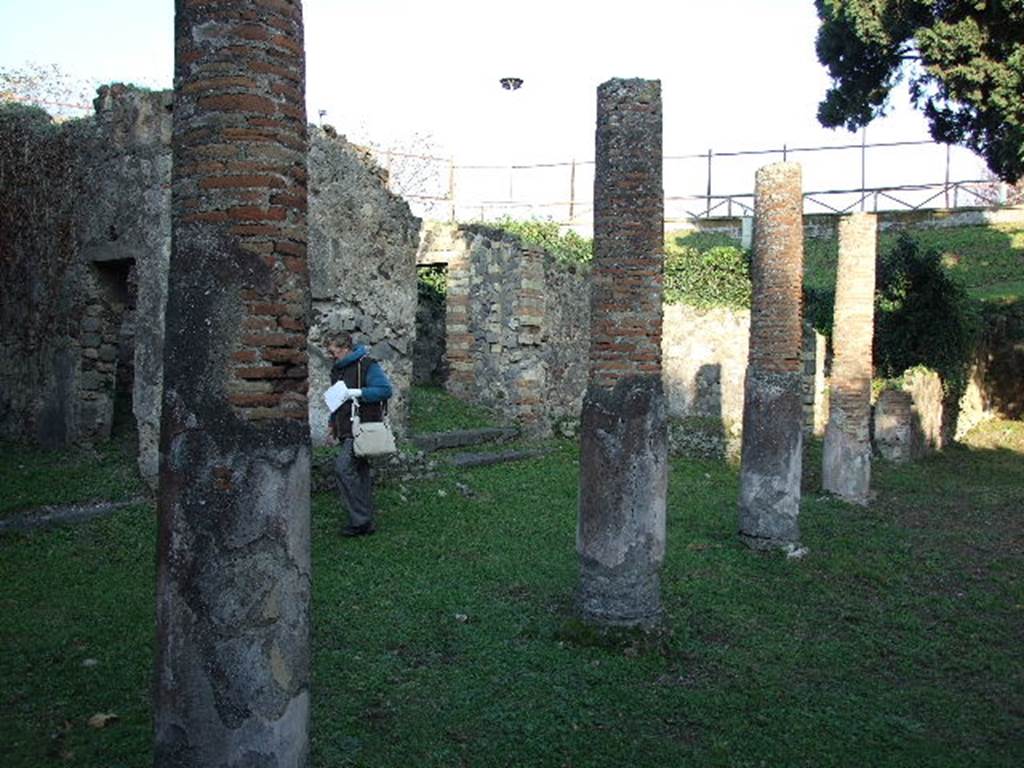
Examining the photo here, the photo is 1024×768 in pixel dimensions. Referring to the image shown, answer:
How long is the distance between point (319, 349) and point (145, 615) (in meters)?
5.00

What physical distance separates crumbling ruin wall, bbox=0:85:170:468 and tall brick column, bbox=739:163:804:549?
6.22m

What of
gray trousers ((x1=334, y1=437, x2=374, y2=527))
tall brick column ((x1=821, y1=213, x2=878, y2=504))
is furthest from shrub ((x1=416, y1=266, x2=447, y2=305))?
gray trousers ((x1=334, y1=437, x2=374, y2=527))

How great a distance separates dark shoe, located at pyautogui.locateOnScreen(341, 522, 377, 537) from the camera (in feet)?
26.0

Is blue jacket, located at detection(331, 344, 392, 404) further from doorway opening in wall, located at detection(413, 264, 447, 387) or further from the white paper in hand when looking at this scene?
doorway opening in wall, located at detection(413, 264, 447, 387)

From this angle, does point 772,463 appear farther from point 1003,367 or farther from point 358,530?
point 1003,367

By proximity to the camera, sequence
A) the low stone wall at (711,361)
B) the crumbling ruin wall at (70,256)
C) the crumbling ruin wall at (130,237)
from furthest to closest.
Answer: the low stone wall at (711,361), the crumbling ruin wall at (70,256), the crumbling ruin wall at (130,237)

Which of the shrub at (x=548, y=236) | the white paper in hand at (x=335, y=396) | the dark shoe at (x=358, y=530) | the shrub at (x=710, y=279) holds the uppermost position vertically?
the shrub at (x=548, y=236)

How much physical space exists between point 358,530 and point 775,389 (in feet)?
14.0

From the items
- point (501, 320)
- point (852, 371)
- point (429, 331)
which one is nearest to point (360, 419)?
point (852, 371)

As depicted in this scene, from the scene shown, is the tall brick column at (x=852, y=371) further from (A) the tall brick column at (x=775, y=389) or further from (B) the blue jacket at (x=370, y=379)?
(B) the blue jacket at (x=370, y=379)

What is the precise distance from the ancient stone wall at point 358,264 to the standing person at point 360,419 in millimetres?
2273

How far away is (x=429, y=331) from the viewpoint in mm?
17297

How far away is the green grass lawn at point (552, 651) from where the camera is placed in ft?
14.4

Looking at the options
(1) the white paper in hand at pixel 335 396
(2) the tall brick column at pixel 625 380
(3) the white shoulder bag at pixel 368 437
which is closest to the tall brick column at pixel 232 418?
(2) the tall brick column at pixel 625 380
